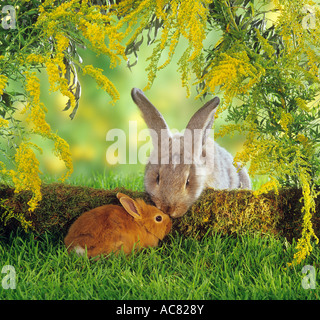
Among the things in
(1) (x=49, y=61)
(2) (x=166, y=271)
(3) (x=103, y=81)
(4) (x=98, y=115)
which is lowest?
(2) (x=166, y=271)

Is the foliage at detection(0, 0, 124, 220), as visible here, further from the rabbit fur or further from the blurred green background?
the blurred green background

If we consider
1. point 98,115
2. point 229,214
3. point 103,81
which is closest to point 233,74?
point 103,81

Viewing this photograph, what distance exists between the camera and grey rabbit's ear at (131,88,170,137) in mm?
3318

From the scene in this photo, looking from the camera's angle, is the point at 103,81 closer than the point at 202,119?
Yes

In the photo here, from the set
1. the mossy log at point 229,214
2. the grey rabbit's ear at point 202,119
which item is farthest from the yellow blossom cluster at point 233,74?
the mossy log at point 229,214

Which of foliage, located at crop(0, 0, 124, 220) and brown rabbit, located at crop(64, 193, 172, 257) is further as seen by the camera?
brown rabbit, located at crop(64, 193, 172, 257)

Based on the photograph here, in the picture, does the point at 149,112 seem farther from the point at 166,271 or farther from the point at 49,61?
the point at 166,271

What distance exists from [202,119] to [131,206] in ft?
2.49

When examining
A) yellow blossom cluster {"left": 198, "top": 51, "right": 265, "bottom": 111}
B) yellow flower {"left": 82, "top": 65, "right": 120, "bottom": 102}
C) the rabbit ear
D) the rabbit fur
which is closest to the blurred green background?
the rabbit fur

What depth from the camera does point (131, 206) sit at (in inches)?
120

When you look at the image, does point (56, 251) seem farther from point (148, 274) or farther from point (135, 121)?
point (135, 121)

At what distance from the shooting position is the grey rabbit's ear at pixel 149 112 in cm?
332

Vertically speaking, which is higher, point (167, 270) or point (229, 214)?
point (229, 214)

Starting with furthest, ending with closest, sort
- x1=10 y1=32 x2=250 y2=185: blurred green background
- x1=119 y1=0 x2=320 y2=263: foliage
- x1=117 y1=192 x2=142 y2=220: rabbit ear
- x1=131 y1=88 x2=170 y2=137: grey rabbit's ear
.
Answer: x1=10 y1=32 x2=250 y2=185: blurred green background → x1=131 y1=88 x2=170 y2=137: grey rabbit's ear → x1=117 y1=192 x2=142 y2=220: rabbit ear → x1=119 y1=0 x2=320 y2=263: foliage
